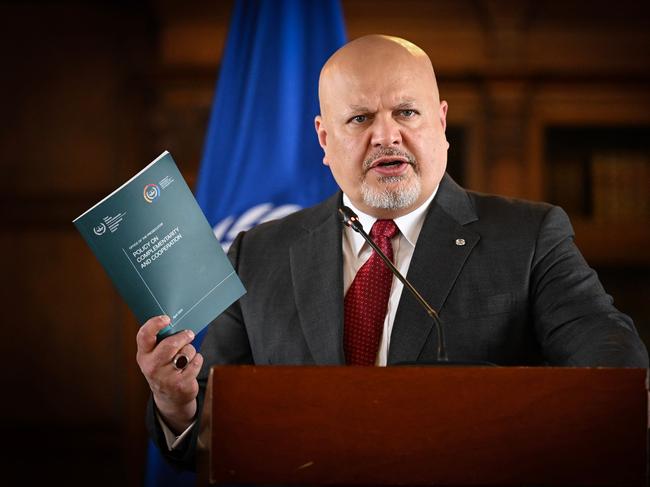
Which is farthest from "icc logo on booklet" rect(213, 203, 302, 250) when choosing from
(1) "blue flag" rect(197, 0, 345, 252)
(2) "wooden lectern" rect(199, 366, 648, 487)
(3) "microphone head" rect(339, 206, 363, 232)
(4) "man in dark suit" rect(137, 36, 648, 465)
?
(2) "wooden lectern" rect(199, 366, 648, 487)

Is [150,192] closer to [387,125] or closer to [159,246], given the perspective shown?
[159,246]

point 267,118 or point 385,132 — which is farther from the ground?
point 385,132

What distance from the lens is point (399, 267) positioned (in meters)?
2.13

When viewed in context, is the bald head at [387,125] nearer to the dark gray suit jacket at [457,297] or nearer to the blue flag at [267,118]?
the dark gray suit jacket at [457,297]

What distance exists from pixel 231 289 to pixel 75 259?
3141mm

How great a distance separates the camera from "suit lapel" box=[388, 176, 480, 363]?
6.46 feet

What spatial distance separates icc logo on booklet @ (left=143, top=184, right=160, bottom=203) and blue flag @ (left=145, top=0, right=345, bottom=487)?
157cm

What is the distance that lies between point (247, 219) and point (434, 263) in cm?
134

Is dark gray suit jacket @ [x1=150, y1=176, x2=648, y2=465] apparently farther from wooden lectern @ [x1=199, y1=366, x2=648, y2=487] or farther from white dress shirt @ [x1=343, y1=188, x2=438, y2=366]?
wooden lectern @ [x1=199, y1=366, x2=648, y2=487]

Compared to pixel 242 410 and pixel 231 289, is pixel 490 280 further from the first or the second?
pixel 242 410

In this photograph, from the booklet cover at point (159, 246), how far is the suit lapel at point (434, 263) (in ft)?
1.39

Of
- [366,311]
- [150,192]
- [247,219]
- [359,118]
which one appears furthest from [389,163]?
[247,219]

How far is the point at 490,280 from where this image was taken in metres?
2.04

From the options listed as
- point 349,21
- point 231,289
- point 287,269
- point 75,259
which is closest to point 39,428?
point 75,259
